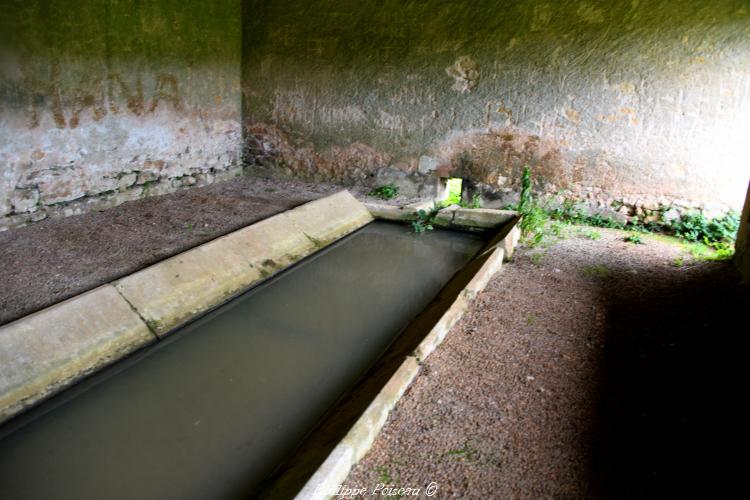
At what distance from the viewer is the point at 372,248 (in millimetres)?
5273

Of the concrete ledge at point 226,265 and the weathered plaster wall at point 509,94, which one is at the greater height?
the weathered plaster wall at point 509,94

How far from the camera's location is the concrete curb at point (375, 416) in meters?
1.81

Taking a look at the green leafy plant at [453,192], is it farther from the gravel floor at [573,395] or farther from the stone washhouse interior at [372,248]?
the gravel floor at [573,395]

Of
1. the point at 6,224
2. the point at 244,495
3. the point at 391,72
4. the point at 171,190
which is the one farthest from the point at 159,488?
the point at 391,72

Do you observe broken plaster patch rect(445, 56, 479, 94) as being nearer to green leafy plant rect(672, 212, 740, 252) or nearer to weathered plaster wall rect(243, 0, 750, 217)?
weathered plaster wall rect(243, 0, 750, 217)

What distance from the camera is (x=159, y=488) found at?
2186mm

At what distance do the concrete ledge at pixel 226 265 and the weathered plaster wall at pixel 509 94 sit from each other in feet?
5.04

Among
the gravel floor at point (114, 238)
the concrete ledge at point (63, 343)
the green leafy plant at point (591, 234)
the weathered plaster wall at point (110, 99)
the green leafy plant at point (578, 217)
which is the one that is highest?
the weathered plaster wall at point (110, 99)

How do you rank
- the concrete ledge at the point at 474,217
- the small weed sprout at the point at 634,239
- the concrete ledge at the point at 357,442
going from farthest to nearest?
the concrete ledge at the point at 474,217, the small weed sprout at the point at 634,239, the concrete ledge at the point at 357,442

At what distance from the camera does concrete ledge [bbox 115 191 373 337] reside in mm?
3402

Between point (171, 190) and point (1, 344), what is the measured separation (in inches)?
151

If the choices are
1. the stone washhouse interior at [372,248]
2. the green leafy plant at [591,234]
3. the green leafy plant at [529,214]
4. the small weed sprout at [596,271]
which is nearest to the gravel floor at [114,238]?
the stone washhouse interior at [372,248]

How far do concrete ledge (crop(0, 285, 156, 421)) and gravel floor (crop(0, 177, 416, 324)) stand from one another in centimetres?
27

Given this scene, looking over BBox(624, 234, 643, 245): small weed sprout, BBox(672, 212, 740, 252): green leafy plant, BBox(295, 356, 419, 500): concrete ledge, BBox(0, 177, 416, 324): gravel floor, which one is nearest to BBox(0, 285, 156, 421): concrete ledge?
BBox(0, 177, 416, 324): gravel floor
